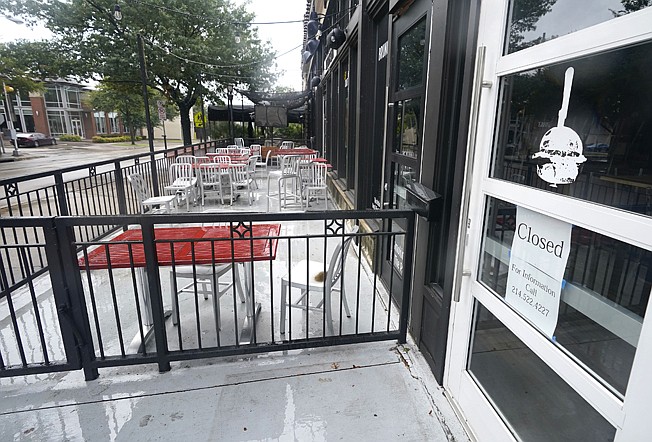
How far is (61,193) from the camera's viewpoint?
12.7 feet

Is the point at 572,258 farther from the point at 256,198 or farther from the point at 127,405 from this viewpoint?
the point at 256,198

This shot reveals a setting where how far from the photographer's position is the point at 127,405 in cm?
186

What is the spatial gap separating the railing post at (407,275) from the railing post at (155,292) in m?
1.49

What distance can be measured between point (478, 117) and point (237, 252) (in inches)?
62.7

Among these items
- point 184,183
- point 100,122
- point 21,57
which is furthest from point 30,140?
point 184,183

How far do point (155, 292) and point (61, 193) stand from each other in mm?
2837

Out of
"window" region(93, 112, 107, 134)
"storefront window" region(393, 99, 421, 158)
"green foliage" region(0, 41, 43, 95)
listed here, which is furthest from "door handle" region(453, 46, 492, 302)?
"window" region(93, 112, 107, 134)

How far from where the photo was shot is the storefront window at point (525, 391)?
1.15 m

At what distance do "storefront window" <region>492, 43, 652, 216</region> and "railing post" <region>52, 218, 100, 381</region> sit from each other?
2204mm

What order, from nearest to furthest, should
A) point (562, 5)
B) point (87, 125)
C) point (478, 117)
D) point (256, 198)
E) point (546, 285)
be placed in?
1. point (562, 5)
2. point (546, 285)
3. point (478, 117)
4. point (256, 198)
5. point (87, 125)

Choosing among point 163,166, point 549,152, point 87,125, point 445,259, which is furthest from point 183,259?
point 87,125

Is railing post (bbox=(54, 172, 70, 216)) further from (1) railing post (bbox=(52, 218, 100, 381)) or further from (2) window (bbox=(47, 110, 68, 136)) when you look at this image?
(2) window (bbox=(47, 110, 68, 136))

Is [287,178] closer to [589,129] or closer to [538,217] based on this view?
[538,217]

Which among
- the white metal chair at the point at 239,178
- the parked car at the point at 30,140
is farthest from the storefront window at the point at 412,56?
the parked car at the point at 30,140
